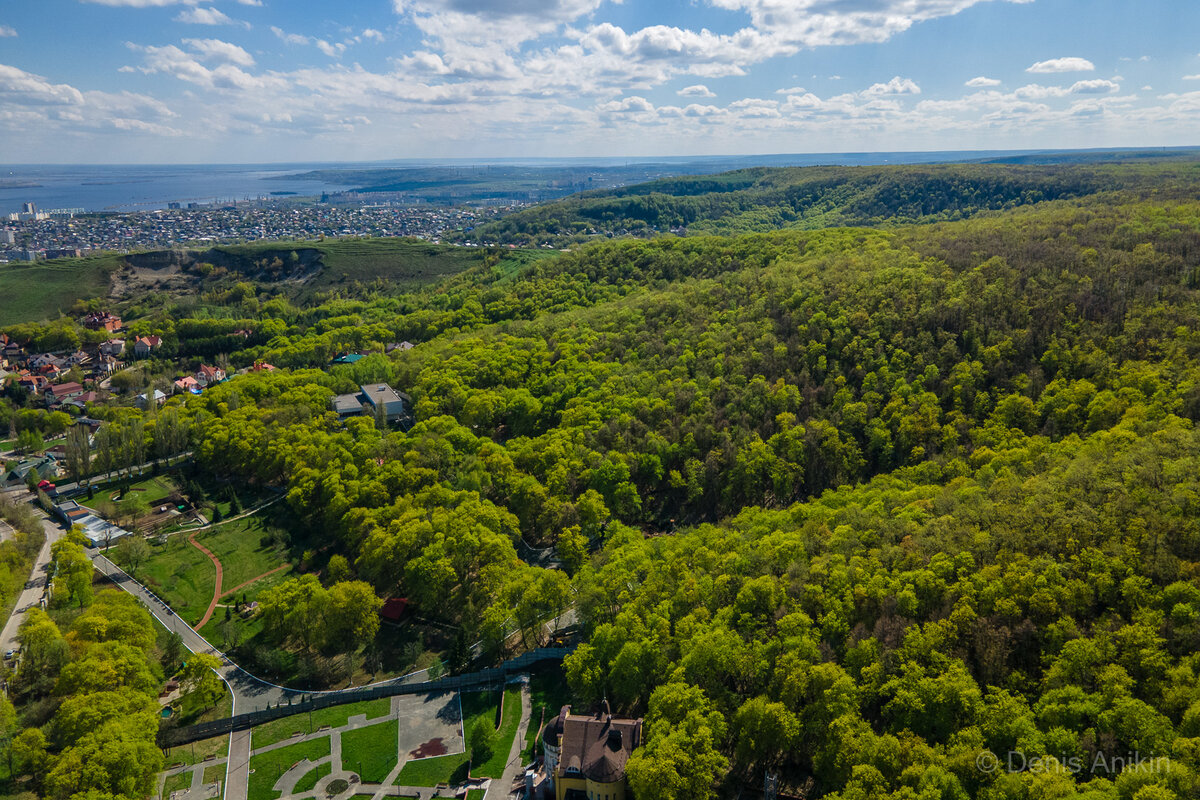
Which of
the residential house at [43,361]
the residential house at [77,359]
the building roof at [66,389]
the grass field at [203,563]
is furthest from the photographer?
the residential house at [77,359]

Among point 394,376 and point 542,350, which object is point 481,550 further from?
point 394,376

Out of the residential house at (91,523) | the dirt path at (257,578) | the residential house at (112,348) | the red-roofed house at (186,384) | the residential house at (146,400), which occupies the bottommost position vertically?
the dirt path at (257,578)

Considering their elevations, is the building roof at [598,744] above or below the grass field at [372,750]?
above

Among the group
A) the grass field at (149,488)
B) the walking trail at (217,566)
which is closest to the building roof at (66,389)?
the grass field at (149,488)

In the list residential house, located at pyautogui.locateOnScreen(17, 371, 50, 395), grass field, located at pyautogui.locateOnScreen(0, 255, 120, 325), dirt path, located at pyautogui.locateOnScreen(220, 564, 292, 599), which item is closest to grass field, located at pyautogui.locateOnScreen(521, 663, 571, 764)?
dirt path, located at pyautogui.locateOnScreen(220, 564, 292, 599)

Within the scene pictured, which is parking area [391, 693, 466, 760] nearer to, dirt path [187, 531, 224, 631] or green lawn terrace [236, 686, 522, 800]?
green lawn terrace [236, 686, 522, 800]

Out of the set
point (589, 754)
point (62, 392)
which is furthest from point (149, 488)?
point (589, 754)

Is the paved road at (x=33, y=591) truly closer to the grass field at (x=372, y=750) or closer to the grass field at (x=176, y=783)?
the grass field at (x=176, y=783)
